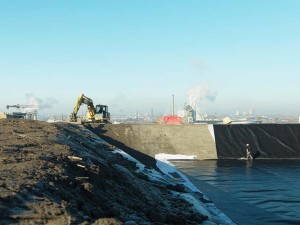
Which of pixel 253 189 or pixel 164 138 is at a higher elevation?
pixel 164 138

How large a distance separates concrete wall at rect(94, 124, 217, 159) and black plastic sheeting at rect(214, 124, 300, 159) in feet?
2.87

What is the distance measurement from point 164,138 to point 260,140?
6.93 metres

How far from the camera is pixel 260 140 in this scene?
24.8 metres

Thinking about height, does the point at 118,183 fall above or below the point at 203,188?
above

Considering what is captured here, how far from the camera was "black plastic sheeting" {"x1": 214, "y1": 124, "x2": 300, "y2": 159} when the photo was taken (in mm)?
23875

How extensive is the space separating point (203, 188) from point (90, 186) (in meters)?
7.67

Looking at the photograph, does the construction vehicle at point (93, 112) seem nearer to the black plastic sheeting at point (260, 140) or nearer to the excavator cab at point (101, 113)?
the excavator cab at point (101, 113)

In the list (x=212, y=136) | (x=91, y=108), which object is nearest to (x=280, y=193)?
(x=212, y=136)

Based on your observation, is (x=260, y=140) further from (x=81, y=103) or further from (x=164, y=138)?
(x=81, y=103)

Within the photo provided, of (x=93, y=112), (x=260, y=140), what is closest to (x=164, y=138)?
(x=260, y=140)

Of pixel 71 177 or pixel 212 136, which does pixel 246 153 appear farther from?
pixel 71 177

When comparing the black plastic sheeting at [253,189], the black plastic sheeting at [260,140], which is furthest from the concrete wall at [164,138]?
the black plastic sheeting at [253,189]

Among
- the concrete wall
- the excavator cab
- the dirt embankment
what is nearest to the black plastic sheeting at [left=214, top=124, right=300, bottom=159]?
the concrete wall

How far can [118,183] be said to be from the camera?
915 centimetres
